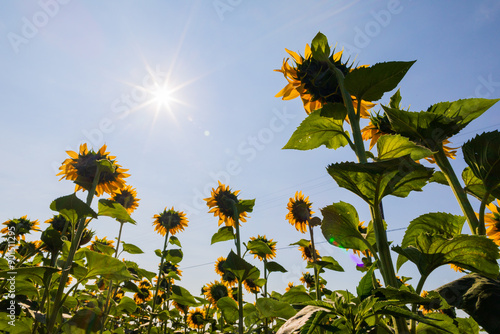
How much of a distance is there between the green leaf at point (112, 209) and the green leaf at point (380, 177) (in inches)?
70.9

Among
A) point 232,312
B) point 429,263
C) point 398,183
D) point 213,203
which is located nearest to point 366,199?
point 398,183

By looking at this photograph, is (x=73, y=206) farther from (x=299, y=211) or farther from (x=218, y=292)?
(x=218, y=292)

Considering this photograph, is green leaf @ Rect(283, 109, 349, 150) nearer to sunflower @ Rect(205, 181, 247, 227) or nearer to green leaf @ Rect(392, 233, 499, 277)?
green leaf @ Rect(392, 233, 499, 277)

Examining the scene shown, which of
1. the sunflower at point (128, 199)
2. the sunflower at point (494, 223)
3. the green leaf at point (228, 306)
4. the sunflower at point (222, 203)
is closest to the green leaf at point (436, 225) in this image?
the sunflower at point (494, 223)

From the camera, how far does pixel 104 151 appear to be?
3.13 metres

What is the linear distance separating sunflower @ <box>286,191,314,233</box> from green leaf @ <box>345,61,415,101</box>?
3.88 m

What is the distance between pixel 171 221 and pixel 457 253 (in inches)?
227

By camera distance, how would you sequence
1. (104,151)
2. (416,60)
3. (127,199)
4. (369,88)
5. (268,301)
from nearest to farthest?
1. (416,60)
2. (369,88)
3. (268,301)
4. (104,151)
5. (127,199)

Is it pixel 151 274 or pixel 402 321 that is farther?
pixel 151 274

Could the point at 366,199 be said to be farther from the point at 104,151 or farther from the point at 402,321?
the point at 104,151

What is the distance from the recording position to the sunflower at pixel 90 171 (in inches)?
112

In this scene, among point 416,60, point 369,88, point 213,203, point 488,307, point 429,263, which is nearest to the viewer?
point 488,307

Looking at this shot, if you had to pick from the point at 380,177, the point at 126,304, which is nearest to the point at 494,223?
the point at 380,177

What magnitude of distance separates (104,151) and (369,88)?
2920 mm
